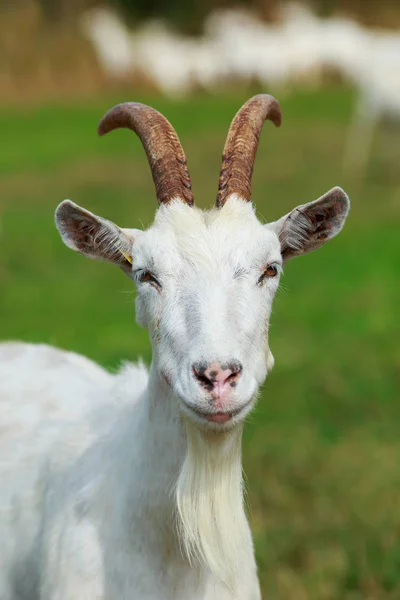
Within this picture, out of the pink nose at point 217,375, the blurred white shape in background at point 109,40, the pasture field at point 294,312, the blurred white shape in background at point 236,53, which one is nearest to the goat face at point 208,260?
the pink nose at point 217,375

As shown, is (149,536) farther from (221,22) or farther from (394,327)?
(221,22)

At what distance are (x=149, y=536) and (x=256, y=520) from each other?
272 cm

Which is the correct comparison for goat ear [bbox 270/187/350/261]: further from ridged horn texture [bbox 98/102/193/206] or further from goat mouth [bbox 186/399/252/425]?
goat mouth [bbox 186/399/252/425]

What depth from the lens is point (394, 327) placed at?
39.6ft

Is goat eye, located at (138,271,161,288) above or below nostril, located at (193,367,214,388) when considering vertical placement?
Result: above

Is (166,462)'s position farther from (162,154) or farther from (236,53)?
(236,53)

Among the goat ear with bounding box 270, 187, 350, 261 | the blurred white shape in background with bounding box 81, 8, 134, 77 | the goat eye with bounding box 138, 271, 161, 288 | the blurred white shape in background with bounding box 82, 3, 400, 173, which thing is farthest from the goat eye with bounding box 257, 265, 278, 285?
the blurred white shape in background with bounding box 81, 8, 134, 77

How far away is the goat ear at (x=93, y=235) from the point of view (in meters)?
4.35

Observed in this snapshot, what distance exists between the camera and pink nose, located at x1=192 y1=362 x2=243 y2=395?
12.1 feet

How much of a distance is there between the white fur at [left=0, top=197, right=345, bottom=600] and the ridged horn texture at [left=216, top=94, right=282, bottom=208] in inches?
4.4

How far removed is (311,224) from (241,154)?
376 millimetres

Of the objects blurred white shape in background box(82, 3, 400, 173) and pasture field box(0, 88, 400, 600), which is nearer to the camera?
pasture field box(0, 88, 400, 600)

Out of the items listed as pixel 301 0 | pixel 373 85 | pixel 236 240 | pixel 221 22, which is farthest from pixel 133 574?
pixel 301 0

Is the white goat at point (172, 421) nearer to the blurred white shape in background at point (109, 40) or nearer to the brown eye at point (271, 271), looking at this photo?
the brown eye at point (271, 271)
